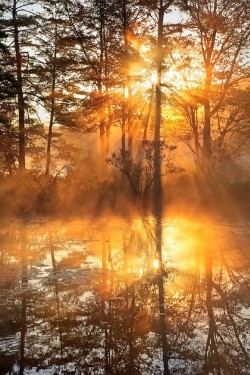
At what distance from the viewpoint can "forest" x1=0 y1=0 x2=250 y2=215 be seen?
57.3 feet

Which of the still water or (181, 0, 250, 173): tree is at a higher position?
(181, 0, 250, 173): tree

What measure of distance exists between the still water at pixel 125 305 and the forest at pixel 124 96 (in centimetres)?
678

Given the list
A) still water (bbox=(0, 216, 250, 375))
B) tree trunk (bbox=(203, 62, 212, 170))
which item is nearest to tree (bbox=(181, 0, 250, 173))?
tree trunk (bbox=(203, 62, 212, 170))

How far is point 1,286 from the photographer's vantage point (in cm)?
698

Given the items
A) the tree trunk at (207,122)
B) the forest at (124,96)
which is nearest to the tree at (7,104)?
the forest at (124,96)

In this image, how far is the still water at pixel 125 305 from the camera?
448 centimetres

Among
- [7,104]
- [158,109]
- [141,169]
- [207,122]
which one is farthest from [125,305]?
[7,104]

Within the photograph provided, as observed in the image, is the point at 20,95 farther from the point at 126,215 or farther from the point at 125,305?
the point at 125,305

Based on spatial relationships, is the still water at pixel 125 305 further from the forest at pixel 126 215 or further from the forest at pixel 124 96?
the forest at pixel 124 96

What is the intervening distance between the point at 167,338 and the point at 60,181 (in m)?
14.4

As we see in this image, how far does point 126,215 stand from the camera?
1488cm

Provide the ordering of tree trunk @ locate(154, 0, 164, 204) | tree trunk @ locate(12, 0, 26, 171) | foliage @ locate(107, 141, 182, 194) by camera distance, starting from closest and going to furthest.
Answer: foliage @ locate(107, 141, 182, 194)
tree trunk @ locate(154, 0, 164, 204)
tree trunk @ locate(12, 0, 26, 171)

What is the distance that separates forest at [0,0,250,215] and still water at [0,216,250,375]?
678cm

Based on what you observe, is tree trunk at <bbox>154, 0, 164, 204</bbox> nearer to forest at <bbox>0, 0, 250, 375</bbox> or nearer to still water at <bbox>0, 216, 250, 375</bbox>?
forest at <bbox>0, 0, 250, 375</bbox>
